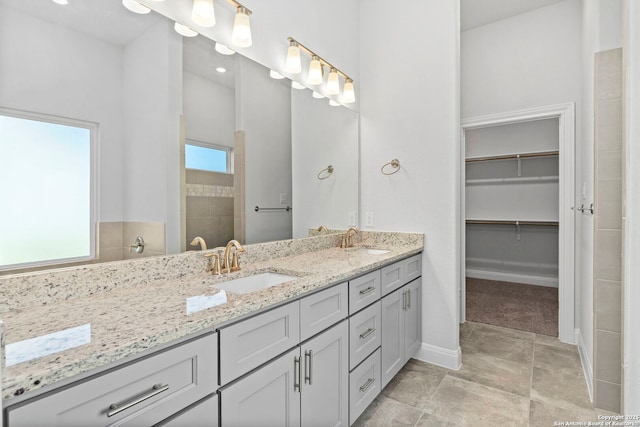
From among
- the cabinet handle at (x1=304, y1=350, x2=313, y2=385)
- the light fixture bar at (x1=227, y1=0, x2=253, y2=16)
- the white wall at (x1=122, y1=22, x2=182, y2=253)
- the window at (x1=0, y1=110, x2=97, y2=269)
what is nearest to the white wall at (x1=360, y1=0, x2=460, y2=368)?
the light fixture bar at (x1=227, y1=0, x2=253, y2=16)

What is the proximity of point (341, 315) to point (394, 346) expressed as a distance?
28.7 inches

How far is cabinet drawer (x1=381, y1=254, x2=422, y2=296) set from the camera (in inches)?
78.2

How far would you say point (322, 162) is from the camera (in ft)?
8.34

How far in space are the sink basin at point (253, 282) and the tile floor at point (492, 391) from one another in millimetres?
902

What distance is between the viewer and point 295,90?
221 centimetres

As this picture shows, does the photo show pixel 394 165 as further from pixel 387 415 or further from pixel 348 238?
pixel 387 415

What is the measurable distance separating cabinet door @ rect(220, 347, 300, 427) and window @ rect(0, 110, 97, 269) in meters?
0.73

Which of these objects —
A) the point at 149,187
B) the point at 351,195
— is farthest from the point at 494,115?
the point at 149,187

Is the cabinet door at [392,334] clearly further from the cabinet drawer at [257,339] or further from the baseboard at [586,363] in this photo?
the baseboard at [586,363]

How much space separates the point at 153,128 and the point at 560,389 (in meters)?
2.76

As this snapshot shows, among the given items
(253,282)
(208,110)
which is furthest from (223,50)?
(253,282)

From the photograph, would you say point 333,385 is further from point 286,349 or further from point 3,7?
point 3,7

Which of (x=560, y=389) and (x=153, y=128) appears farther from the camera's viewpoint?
(x=560, y=389)

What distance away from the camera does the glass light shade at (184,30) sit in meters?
1.50
